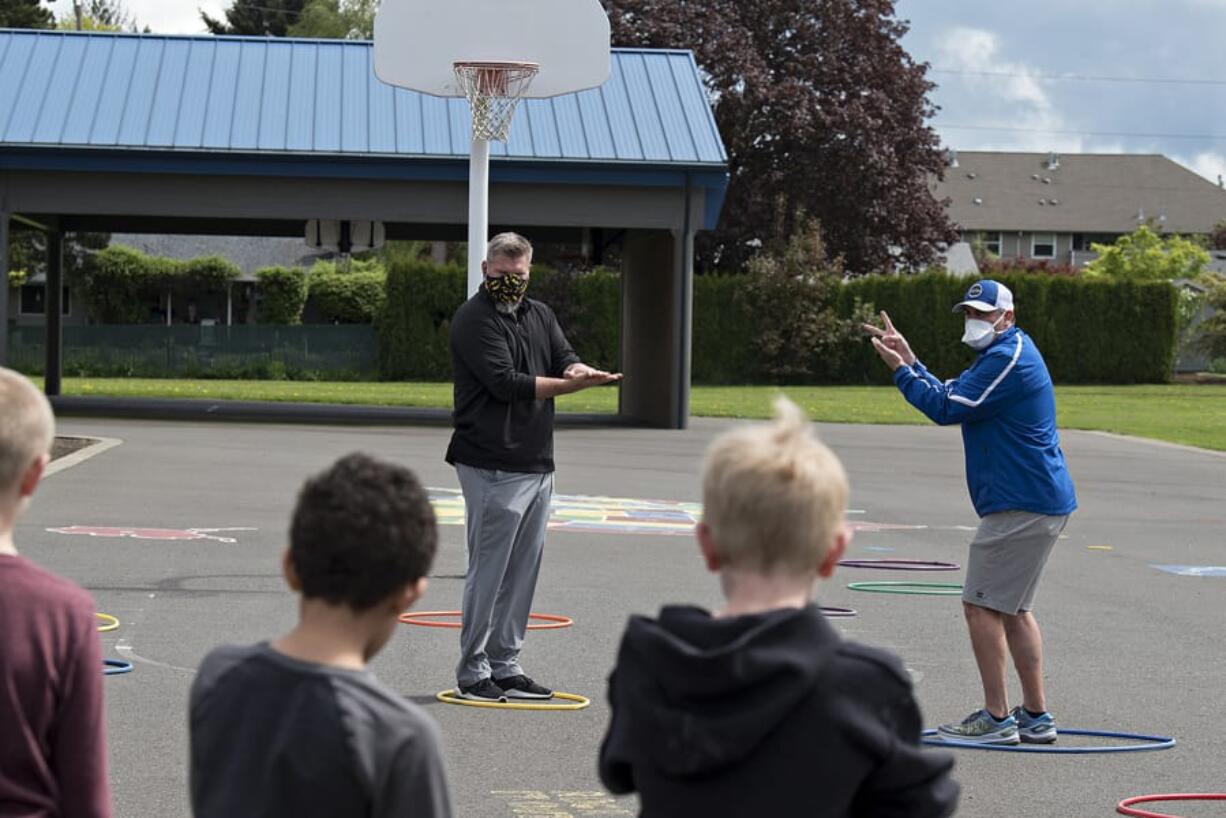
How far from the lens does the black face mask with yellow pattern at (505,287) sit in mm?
8898

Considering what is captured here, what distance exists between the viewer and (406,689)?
8.91 metres

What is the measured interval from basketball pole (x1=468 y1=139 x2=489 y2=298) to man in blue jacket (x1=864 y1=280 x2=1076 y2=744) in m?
5.79

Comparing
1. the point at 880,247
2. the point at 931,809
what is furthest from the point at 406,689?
the point at 880,247

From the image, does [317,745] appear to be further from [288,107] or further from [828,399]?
[828,399]

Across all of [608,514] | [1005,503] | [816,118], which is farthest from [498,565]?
[816,118]

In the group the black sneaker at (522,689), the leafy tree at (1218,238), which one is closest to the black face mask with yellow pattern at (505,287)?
the black sneaker at (522,689)

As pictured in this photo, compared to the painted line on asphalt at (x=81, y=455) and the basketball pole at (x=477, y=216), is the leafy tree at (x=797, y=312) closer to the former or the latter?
the painted line on asphalt at (x=81, y=455)

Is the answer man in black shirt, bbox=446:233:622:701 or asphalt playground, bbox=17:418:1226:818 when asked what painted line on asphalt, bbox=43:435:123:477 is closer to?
asphalt playground, bbox=17:418:1226:818

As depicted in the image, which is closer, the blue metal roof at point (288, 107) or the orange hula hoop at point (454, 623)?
the orange hula hoop at point (454, 623)

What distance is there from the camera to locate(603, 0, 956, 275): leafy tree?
6041 centimetres

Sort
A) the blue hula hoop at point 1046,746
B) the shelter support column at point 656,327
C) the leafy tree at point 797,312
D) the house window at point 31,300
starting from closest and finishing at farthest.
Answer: the blue hula hoop at point 1046,746, the shelter support column at point 656,327, the leafy tree at point 797,312, the house window at point 31,300

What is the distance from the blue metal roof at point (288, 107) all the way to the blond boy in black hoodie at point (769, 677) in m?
26.9

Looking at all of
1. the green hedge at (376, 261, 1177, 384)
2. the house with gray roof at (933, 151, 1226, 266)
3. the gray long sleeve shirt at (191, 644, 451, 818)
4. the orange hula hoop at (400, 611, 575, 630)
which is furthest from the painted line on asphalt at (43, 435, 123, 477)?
the house with gray roof at (933, 151, 1226, 266)

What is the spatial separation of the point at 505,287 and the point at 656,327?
85.5 feet
